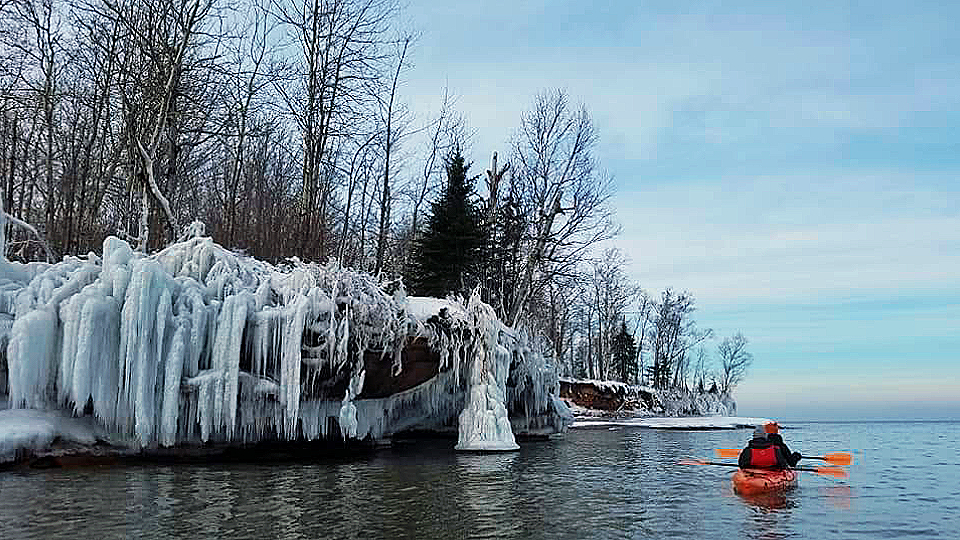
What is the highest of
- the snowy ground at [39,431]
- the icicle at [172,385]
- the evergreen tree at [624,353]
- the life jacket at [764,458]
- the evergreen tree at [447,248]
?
the evergreen tree at [447,248]

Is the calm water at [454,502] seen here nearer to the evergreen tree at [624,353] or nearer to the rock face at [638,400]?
the rock face at [638,400]

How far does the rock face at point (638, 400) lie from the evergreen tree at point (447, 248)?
1566 centimetres


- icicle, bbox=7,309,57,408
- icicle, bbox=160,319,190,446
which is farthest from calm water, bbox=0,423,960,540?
icicle, bbox=7,309,57,408

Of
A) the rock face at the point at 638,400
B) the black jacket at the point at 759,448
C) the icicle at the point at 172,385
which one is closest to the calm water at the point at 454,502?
the black jacket at the point at 759,448

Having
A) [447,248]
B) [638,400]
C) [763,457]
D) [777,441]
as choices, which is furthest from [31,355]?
[638,400]

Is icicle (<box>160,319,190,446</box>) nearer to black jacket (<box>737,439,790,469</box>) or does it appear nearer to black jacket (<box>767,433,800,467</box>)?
black jacket (<box>737,439,790,469</box>)

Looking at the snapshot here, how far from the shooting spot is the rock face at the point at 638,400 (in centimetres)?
5206

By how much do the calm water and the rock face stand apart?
3247 centimetres

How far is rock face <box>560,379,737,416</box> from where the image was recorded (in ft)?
171

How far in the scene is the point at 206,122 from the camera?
25750 millimetres

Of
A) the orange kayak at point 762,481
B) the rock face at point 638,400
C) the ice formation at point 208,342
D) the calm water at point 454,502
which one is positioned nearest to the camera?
the calm water at point 454,502

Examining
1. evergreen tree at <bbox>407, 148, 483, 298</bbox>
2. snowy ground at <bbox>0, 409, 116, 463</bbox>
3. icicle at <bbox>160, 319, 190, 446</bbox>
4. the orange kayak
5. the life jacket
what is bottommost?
the orange kayak

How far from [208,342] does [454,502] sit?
288 inches

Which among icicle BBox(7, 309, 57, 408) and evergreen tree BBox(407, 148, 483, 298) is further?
evergreen tree BBox(407, 148, 483, 298)
